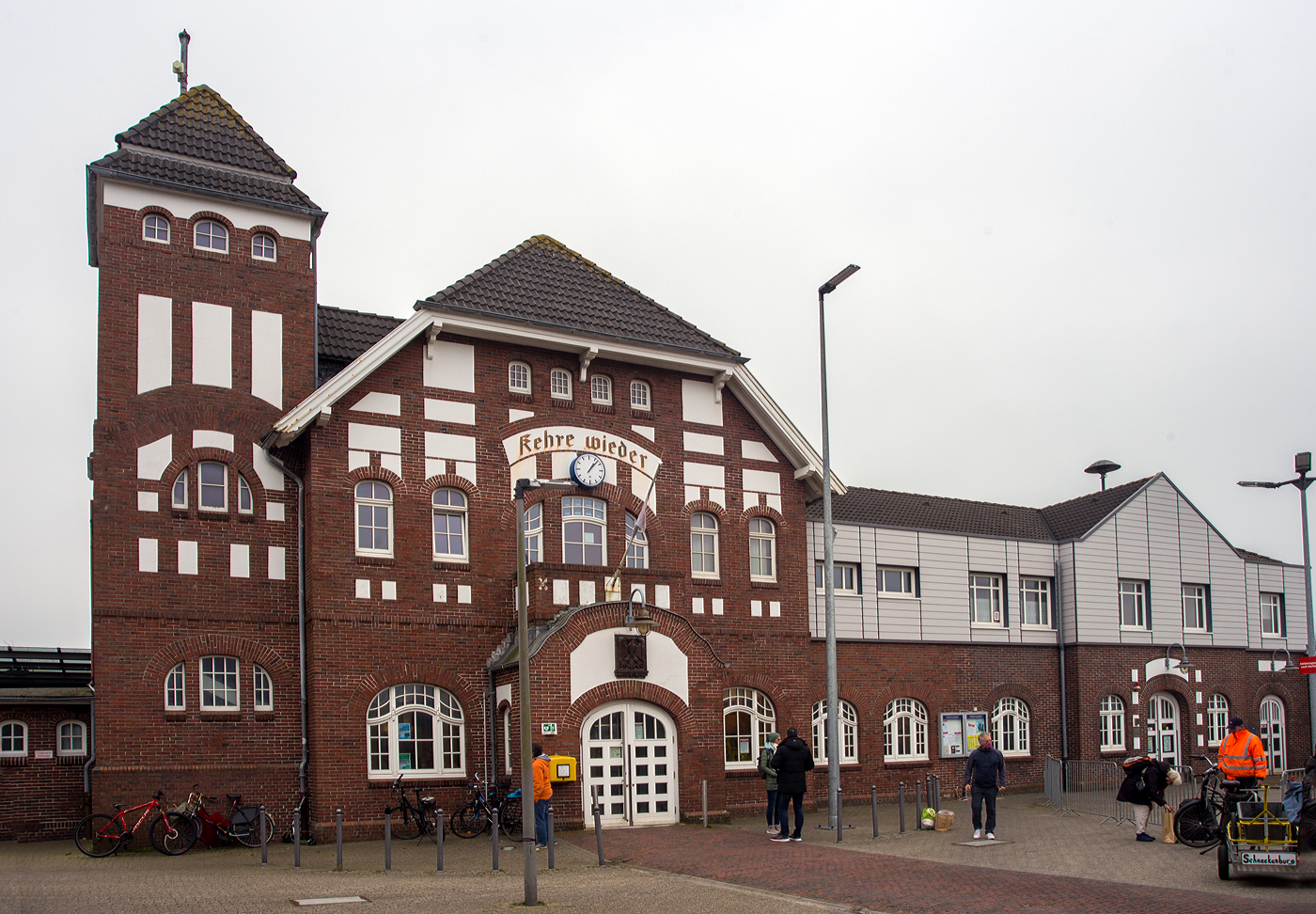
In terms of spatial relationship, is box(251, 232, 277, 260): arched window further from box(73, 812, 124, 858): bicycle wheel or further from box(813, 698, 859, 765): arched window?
box(813, 698, 859, 765): arched window

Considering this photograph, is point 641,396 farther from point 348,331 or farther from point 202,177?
point 202,177

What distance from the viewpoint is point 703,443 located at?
27062mm

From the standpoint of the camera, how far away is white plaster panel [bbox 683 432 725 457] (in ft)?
88.2

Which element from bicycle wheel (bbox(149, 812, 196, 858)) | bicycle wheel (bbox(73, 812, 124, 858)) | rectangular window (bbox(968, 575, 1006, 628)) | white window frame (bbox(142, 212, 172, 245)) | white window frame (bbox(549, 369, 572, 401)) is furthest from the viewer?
rectangular window (bbox(968, 575, 1006, 628))

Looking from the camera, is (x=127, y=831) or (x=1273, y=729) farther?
(x=1273, y=729)

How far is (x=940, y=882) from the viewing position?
15.8m

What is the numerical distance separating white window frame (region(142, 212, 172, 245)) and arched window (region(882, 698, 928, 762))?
19.0m

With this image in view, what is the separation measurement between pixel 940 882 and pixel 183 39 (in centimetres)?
2249

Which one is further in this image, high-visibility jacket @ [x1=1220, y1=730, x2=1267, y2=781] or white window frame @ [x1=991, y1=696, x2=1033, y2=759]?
white window frame @ [x1=991, y1=696, x2=1033, y2=759]

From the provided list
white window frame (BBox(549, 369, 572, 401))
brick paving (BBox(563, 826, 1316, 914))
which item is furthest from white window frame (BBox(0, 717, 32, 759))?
white window frame (BBox(549, 369, 572, 401))

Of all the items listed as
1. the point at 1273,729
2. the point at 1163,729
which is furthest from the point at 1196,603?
the point at 1273,729

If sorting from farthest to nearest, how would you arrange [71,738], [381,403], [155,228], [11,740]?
[71,738], [11,740], [381,403], [155,228]

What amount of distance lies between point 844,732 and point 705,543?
20.2ft

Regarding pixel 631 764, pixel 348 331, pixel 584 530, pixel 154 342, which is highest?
pixel 348 331
